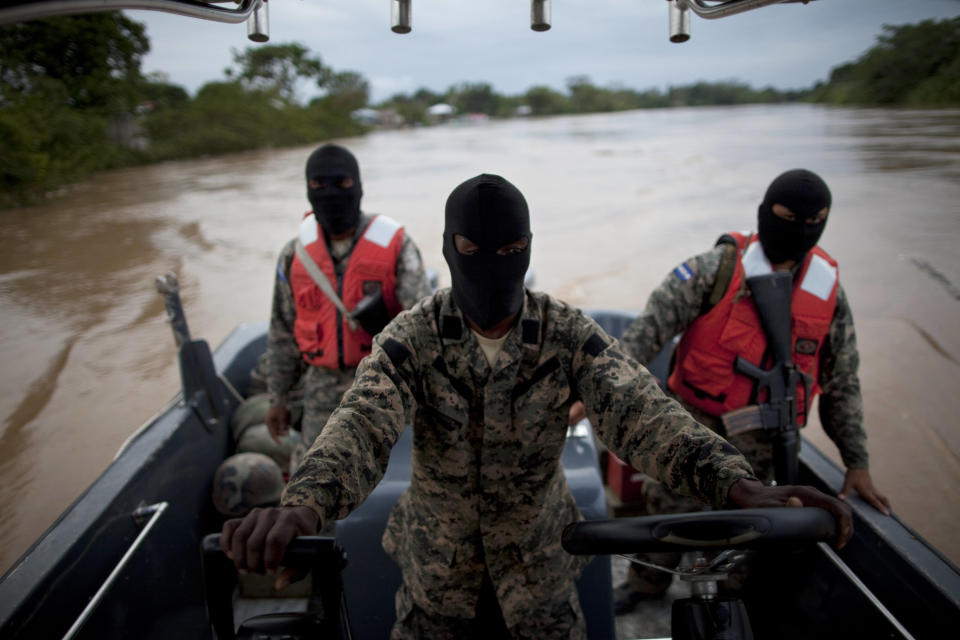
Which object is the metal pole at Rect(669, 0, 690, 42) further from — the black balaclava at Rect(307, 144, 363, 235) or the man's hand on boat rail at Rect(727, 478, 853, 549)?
the black balaclava at Rect(307, 144, 363, 235)

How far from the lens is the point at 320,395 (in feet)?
7.38

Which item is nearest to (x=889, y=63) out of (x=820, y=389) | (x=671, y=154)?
(x=671, y=154)

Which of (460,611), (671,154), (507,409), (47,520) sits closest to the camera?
(507,409)

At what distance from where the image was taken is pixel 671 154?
21141mm

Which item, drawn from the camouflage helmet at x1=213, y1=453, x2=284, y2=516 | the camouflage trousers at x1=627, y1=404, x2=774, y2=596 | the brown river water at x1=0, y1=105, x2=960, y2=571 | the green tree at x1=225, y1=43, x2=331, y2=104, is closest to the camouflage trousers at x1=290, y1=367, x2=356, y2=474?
the camouflage helmet at x1=213, y1=453, x2=284, y2=516

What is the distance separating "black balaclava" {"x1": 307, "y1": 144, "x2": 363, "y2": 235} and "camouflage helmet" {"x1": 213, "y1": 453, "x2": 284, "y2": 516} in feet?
3.36

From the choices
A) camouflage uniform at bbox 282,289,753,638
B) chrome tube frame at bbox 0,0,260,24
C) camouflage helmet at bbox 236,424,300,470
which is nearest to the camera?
chrome tube frame at bbox 0,0,260,24

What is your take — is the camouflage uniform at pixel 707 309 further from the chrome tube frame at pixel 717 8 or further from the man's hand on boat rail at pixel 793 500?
the man's hand on boat rail at pixel 793 500

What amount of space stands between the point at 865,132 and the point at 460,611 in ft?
86.2

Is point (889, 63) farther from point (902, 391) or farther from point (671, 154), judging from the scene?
point (902, 391)

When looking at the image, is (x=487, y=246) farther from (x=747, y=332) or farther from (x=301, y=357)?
(x=301, y=357)

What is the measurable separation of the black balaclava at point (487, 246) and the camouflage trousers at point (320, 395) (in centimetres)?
106

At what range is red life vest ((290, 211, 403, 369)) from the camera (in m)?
2.21

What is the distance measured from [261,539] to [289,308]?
62.7 inches
